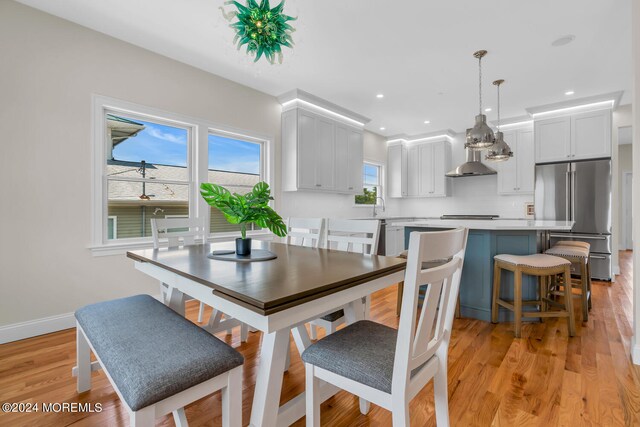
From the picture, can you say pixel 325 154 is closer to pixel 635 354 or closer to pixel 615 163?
pixel 635 354

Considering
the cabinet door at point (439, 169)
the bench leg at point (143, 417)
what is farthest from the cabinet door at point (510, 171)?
the bench leg at point (143, 417)

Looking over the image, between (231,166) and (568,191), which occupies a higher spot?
(231,166)

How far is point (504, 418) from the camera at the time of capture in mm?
1448

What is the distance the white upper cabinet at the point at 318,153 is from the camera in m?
4.11

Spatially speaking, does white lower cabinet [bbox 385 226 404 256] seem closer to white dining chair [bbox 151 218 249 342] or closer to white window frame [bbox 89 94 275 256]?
white window frame [bbox 89 94 275 256]

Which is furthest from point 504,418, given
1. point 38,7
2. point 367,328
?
point 38,7

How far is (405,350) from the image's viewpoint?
92 cm

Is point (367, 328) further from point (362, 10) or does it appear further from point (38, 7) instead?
point (38, 7)

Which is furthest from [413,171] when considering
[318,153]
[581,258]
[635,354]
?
[635,354]

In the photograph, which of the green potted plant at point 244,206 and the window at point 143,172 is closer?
the green potted plant at point 244,206

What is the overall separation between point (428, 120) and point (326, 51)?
2940 millimetres

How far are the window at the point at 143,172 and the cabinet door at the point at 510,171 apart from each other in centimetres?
521

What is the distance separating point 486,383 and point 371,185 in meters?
4.75

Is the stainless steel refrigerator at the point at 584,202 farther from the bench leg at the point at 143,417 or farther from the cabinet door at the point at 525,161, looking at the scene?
the bench leg at the point at 143,417
